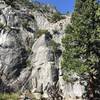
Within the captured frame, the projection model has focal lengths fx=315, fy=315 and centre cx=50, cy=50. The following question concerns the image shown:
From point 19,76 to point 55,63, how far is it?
289 inches

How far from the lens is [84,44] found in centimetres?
4603

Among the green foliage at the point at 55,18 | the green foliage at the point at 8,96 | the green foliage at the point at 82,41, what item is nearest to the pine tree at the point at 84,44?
the green foliage at the point at 82,41

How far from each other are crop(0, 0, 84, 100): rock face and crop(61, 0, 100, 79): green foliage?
9299 mm

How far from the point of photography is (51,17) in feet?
253

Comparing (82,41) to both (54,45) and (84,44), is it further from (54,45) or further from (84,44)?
(54,45)

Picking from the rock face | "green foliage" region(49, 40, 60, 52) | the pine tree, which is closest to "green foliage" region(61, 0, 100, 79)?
the pine tree

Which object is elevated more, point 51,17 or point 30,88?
point 51,17

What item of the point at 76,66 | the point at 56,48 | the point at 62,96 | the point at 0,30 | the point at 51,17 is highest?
the point at 51,17

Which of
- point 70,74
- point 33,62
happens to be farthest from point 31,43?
point 70,74

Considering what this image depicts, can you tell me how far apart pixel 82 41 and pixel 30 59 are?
19.4 metres

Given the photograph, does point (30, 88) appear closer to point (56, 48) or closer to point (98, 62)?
point (56, 48)

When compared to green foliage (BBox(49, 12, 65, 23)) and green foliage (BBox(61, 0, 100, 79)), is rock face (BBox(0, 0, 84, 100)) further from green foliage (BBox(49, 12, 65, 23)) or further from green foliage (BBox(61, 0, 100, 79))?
green foliage (BBox(61, 0, 100, 79))

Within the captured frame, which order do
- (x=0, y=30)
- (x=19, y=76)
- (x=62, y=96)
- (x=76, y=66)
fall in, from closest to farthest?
(x=76, y=66)
(x=62, y=96)
(x=19, y=76)
(x=0, y=30)

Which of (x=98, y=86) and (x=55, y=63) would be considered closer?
(x=98, y=86)
